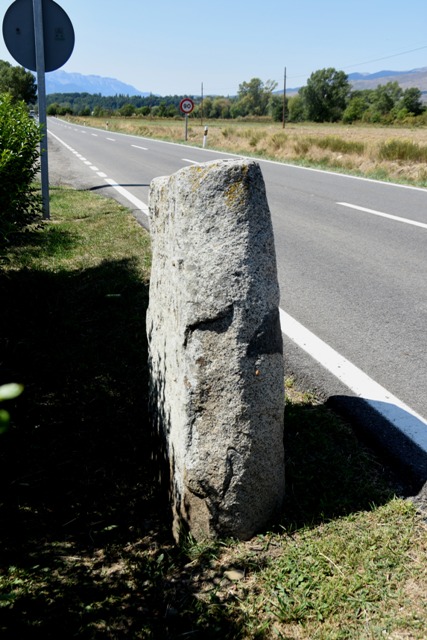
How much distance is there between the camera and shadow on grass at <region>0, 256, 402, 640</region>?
1.97m

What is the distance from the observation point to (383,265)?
5938 millimetres

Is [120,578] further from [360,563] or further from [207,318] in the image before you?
[207,318]

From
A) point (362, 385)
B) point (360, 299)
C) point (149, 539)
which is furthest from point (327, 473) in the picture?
point (360, 299)

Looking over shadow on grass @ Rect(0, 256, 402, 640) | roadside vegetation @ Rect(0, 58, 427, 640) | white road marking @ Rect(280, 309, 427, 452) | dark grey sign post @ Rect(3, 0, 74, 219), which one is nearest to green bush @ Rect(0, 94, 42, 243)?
roadside vegetation @ Rect(0, 58, 427, 640)

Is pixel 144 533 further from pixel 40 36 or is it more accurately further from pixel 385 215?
pixel 385 215

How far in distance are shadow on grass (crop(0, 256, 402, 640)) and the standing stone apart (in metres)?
0.23

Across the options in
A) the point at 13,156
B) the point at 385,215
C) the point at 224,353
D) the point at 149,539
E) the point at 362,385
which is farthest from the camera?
the point at 385,215

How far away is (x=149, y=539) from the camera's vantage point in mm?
2385

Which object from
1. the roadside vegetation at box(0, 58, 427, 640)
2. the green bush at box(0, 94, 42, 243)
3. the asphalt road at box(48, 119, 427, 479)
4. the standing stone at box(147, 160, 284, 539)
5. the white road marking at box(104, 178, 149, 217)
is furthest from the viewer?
the white road marking at box(104, 178, 149, 217)

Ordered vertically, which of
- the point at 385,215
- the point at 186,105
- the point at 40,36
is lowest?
the point at 385,215

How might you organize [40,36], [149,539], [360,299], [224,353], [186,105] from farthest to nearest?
[186,105]
[40,36]
[360,299]
[149,539]
[224,353]

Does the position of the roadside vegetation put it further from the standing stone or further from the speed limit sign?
the speed limit sign

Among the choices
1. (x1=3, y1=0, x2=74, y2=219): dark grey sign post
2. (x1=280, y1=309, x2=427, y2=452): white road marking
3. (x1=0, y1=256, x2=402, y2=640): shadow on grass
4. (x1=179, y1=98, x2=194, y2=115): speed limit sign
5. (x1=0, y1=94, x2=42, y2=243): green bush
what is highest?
(x1=179, y1=98, x2=194, y2=115): speed limit sign

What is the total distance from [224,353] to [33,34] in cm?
720
